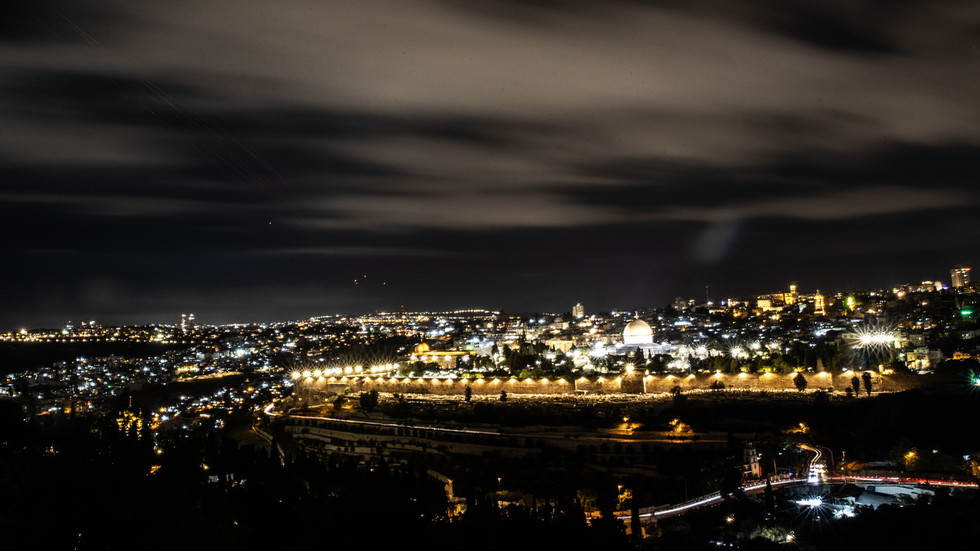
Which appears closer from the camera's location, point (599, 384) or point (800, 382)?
point (800, 382)

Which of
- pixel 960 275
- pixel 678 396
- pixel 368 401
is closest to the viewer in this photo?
pixel 678 396

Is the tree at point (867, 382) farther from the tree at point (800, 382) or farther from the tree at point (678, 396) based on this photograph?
the tree at point (678, 396)

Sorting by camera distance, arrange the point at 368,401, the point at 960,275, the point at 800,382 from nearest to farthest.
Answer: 1. the point at 800,382
2. the point at 368,401
3. the point at 960,275

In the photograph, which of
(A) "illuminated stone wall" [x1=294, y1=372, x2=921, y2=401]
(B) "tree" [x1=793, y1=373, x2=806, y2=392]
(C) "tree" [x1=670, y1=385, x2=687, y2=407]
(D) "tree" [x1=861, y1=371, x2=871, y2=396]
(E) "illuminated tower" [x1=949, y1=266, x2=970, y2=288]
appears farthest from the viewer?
(E) "illuminated tower" [x1=949, y1=266, x2=970, y2=288]

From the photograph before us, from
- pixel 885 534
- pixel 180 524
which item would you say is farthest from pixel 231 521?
pixel 885 534

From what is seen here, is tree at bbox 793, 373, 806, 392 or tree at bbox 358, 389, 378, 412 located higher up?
tree at bbox 793, 373, 806, 392

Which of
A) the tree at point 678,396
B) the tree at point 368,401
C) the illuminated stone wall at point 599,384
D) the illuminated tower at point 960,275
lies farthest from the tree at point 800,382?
the illuminated tower at point 960,275

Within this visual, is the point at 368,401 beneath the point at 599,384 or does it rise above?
beneath

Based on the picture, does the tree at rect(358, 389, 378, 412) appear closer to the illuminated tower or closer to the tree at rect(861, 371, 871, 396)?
the tree at rect(861, 371, 871, 396)

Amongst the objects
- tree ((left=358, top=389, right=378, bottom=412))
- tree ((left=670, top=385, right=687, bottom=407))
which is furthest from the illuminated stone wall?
tree ((left=358, top=389, right=378, bottom=412))

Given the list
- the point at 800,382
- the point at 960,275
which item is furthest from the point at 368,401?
the point at 960,275

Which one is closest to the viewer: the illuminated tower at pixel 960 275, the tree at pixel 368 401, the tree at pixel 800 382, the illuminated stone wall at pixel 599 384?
the illuminated stone wall at pixel 599 384

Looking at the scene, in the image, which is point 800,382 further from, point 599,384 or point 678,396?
point 599,384
